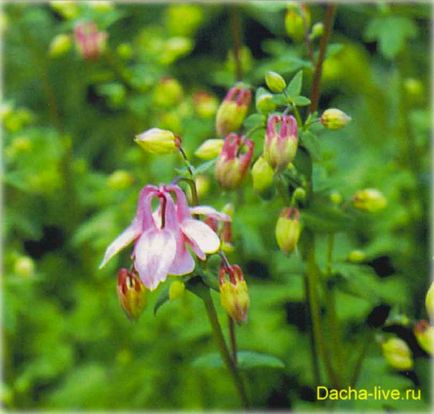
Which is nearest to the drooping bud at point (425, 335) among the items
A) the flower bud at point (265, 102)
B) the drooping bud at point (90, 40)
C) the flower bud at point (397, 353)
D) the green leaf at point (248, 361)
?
the flower bud at point (397, 353)

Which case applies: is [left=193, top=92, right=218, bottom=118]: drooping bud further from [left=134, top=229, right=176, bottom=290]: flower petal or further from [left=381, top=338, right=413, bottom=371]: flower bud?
[left=134, top=229, right=176, bottom=290]: flower petal

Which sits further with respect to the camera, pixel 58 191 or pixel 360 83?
pixel 360 83

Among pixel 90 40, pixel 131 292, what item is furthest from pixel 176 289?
pixel 90 40

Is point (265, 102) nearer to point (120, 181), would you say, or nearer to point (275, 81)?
point (275, 81)

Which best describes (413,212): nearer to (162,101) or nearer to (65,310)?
(162,101)

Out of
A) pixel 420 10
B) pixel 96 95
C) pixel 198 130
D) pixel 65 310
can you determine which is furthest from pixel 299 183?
pixel 96 95

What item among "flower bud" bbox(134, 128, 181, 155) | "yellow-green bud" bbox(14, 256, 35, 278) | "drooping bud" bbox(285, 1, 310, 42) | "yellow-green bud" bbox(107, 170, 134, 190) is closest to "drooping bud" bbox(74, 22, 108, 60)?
"yellow-green bud" bbox(107, 170, 134, 190)
